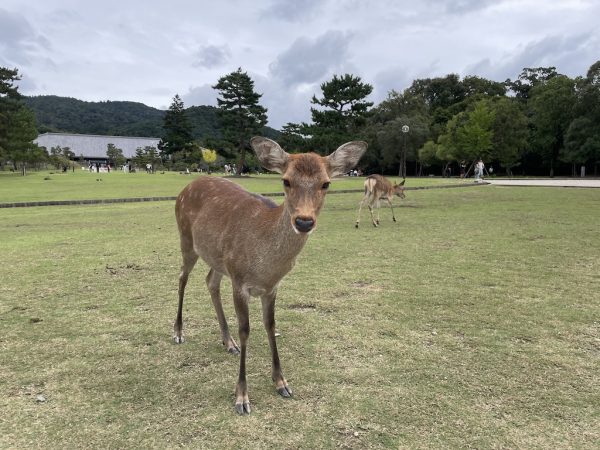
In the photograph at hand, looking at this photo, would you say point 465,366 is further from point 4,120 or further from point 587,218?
point 4,120

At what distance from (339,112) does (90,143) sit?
90913 millimetres

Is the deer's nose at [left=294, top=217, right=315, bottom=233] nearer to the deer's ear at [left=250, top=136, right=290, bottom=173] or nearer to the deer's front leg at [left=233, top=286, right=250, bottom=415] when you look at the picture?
the deer's ear at [left=250, top=136, right=290, bottom=173]

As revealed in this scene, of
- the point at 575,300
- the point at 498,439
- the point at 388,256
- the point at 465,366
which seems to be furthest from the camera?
the point at 388,256

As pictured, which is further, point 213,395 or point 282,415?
point 213,395

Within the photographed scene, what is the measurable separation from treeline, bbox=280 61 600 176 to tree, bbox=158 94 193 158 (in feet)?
120

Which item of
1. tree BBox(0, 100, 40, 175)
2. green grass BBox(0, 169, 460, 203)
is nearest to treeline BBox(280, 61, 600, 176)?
green grass BBox(0, 169, 460, 203)

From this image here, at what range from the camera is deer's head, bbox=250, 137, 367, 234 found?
2926 millimetres

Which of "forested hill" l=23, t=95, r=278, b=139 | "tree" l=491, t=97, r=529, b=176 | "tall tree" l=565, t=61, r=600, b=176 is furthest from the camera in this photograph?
"forested hill" l=23, t=95, r=278, b=139

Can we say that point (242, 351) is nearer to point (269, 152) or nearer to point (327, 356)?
point (327, 356)

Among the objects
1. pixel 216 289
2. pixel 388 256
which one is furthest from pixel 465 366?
pixel 388 256

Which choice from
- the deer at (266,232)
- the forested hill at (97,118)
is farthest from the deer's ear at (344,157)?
the forested hill at (97,118)

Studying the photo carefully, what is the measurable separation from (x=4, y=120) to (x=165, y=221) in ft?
161

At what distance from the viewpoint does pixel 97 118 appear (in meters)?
146

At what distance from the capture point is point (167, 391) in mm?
3365
